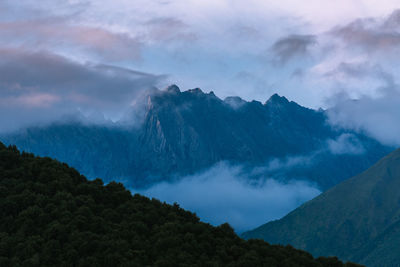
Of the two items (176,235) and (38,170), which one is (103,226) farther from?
(38,170)

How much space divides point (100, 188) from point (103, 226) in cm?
1834

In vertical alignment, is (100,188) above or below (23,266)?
above

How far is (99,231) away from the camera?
292 feet

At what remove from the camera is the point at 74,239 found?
8369 cm

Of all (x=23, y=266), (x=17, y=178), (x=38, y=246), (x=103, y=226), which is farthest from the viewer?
(x=17, y=178)

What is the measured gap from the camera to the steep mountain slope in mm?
80875

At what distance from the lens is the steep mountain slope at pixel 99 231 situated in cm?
8088

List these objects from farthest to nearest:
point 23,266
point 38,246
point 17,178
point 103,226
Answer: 1. point 17,178
2. point 103,226
3. point 38,246
4. point 23,266

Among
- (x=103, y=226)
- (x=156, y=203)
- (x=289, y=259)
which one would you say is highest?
(x=156, y=203)

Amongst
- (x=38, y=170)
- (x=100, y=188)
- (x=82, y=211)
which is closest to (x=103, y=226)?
(x=82, y=211)

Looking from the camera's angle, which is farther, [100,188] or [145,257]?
[100,188]

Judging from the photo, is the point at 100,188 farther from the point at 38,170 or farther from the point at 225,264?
the point at 225,264

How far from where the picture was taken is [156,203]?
10888 cm

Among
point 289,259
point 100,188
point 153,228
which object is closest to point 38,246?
point 153,228
